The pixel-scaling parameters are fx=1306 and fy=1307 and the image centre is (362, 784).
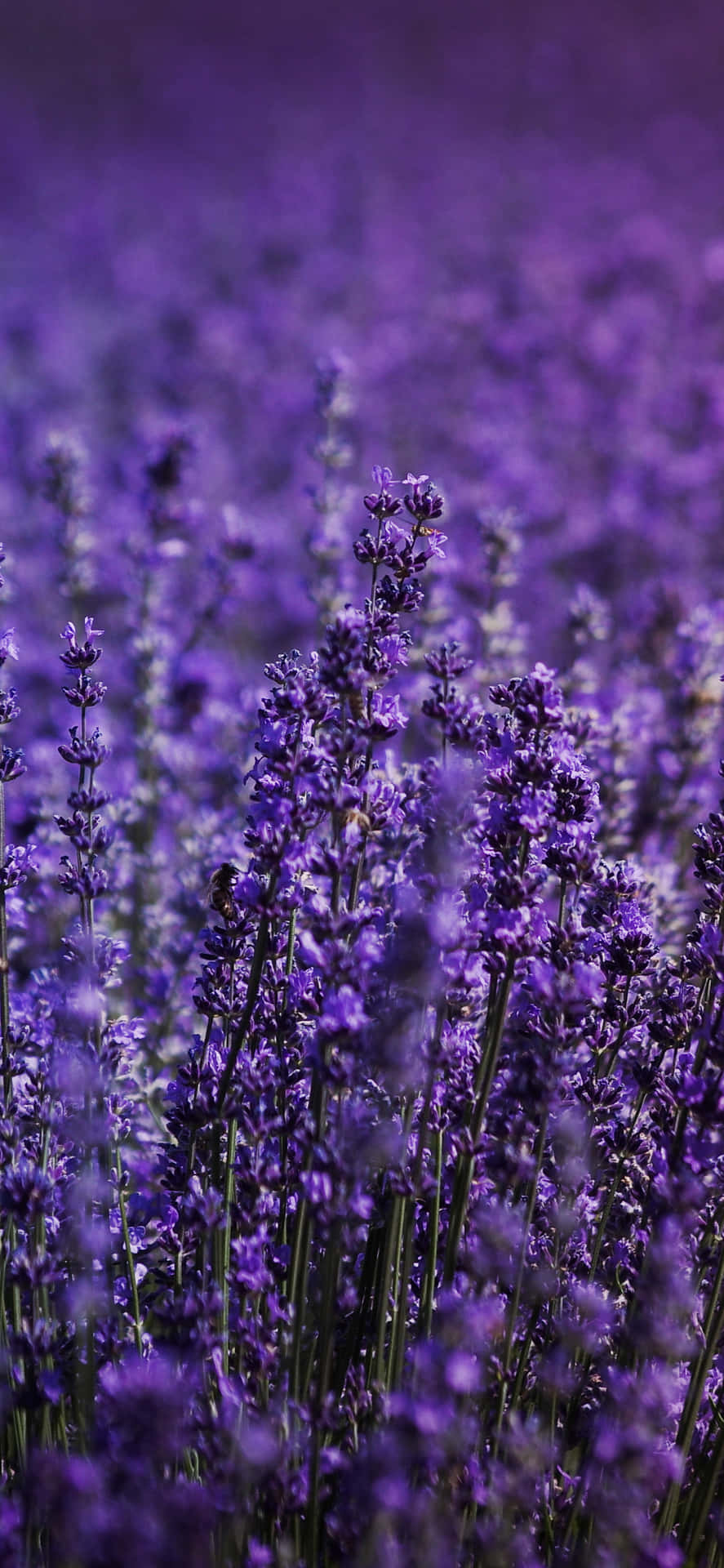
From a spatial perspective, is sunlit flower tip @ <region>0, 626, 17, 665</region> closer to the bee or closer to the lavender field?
the lavender field

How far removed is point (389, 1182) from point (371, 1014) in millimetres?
274

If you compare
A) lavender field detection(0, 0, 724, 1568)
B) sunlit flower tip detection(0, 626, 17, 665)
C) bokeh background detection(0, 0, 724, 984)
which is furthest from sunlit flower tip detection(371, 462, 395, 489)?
bokeh background detection(0, 0, 724, 984)

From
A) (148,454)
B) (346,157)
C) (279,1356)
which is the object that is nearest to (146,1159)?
(279,1356)

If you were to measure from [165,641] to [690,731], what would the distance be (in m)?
Result: 1.87

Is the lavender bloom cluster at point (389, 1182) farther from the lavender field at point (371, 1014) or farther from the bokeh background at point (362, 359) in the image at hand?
the bokeh background at point (362, 359)

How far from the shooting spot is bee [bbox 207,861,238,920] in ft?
6.75

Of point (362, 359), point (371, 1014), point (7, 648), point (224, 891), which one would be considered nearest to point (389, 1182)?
point (371, 1014)

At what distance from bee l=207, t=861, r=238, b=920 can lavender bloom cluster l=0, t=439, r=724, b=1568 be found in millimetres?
11

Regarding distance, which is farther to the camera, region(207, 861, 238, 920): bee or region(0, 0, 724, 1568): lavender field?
region(207, 861, 238, 920): bee

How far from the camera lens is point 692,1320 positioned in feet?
6.21

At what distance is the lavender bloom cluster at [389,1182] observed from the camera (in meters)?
1.47

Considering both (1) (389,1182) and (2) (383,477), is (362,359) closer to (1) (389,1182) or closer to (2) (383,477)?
(2) (383,477)

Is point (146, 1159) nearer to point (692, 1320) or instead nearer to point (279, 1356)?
point (279, 1356)

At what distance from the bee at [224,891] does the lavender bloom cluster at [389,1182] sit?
1cm
